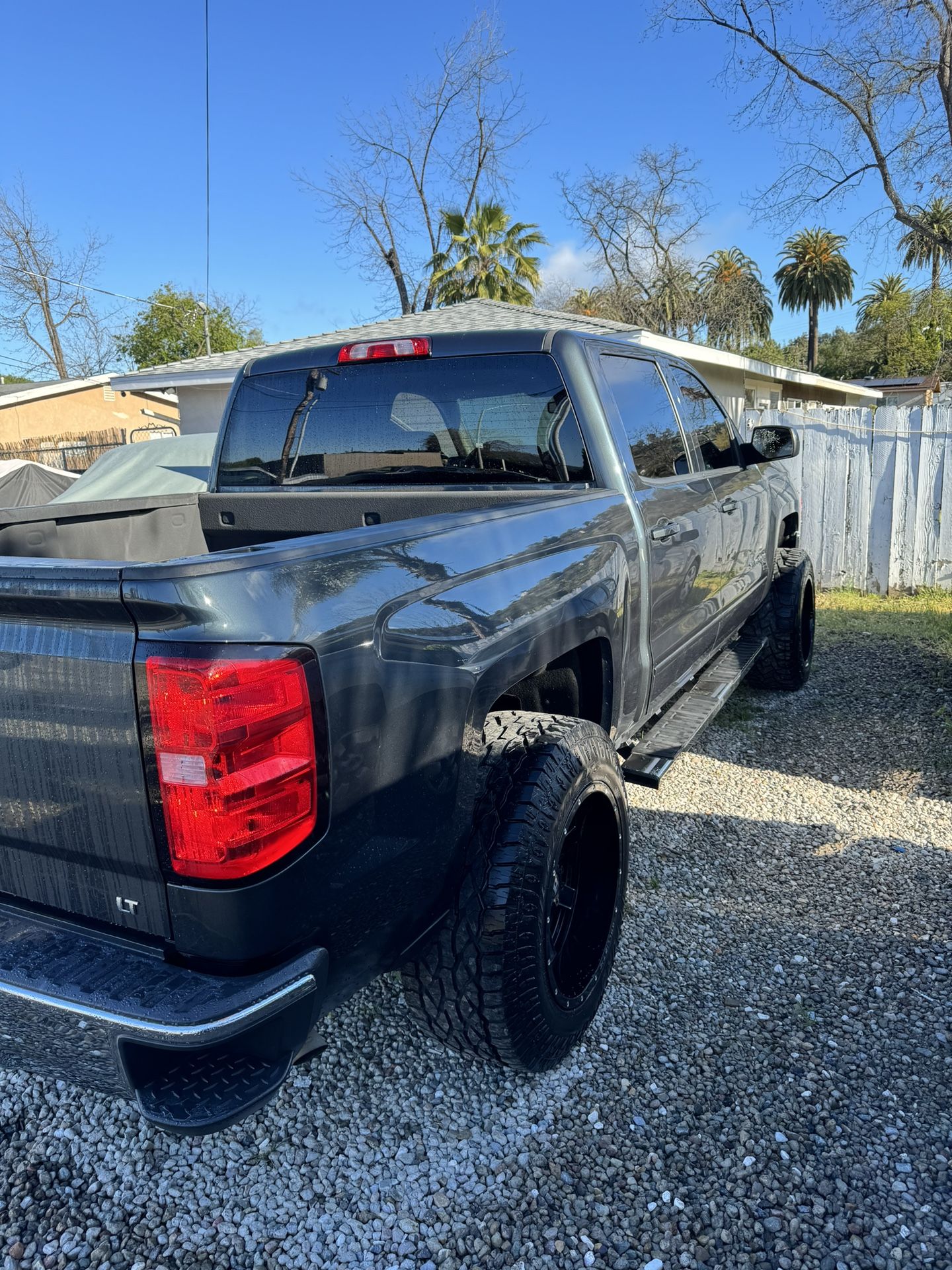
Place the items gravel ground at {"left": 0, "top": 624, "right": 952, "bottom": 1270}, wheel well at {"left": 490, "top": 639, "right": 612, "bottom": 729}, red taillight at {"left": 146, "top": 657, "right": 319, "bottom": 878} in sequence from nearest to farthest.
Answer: red taillight at {"left": 146, "top": 657, "right": 319, "bottom": 878} < gravel ground at {"left": 0, "top": 624, "right": 952, "bottom": 1270} < wheel well at {"left": 490, "top": 639, "right": 612, "bottom": 729}

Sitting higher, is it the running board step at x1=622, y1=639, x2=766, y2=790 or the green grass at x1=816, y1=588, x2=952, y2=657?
the running board step at x1=622, y1=639, x2=766, y2=790

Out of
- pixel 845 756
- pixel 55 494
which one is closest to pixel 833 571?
pixel 845 756

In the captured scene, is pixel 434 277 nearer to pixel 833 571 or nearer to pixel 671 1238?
pixel 833 571

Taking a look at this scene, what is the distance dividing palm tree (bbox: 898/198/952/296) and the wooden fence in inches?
356

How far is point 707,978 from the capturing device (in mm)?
2828

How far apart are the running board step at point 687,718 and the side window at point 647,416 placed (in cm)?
104

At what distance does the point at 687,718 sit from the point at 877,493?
643 cm

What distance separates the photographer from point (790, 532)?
619cm

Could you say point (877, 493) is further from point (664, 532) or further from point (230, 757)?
point (230, 757)

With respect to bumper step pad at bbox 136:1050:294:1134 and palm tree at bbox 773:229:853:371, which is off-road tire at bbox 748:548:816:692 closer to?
bumper step pad at bbox 136:1050:294:1134

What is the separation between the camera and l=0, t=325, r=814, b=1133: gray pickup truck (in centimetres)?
148

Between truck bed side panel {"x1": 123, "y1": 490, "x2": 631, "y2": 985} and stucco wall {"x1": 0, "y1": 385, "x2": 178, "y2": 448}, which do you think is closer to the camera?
truck bed side panel {"x1": 123, "y1": 490, "x2": 631, "y2": 985}

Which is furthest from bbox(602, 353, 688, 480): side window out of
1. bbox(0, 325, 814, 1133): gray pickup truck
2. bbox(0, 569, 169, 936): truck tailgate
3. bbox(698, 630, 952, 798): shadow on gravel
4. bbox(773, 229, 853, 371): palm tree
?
bbox(773, 229, 853, 371): palm tree

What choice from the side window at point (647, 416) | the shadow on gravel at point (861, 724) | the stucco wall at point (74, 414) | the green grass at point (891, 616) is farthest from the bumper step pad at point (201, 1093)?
the stucco wall at point (74, 414)
